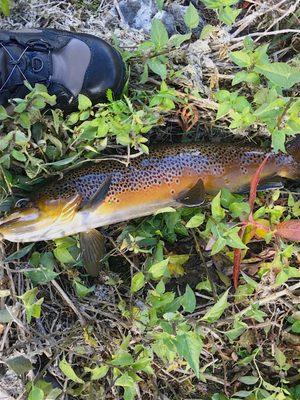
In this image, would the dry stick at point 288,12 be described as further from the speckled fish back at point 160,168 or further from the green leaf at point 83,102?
the green leaf at point 83,102

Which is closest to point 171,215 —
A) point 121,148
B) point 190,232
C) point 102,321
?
point 190,232

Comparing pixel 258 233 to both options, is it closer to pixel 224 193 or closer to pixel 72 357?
pixel 224 193

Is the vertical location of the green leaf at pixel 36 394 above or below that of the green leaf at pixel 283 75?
below

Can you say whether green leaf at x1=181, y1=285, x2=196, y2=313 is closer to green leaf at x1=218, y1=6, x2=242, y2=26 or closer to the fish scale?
the fish scale

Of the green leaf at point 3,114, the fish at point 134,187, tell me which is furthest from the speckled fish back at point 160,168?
the green leaf at point 3,114

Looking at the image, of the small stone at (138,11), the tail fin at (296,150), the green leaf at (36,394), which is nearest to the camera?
the green leaf at (36,394)

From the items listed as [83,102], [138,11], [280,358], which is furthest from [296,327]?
[138,11]

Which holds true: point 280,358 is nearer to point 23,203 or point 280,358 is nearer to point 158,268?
point 158,268
